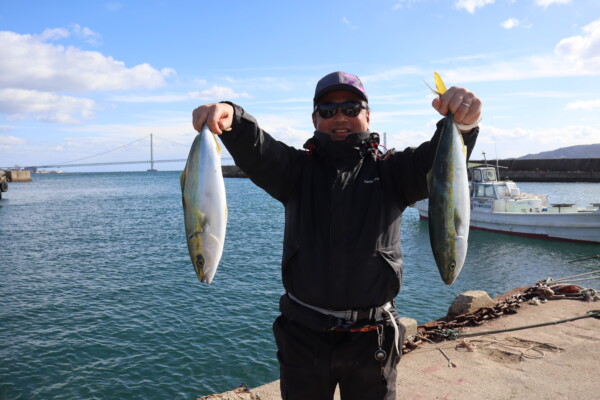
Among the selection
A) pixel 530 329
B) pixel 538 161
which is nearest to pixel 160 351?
pixel 530 329

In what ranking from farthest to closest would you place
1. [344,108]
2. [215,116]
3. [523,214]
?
1. [523,214]
2. [344,108]
3. [215,116]

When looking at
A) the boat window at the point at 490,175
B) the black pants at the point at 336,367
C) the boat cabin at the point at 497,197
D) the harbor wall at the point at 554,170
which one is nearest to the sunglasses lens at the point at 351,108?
the black pants at the point at 336,367

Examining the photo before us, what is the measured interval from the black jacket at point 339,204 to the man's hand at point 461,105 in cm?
18

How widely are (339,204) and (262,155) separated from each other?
59 centimetres

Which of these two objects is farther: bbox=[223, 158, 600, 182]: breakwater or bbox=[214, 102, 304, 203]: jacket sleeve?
bbox=[223, 158, 600, 182]: breakwater

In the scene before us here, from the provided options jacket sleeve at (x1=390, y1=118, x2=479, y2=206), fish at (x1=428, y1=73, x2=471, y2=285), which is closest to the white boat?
jacket sleeve at (x1=390, y1=118, x2=479, y2=206)

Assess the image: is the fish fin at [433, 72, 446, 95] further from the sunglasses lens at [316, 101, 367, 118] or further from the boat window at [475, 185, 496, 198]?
the boat window at [475, 185, 496, 198]

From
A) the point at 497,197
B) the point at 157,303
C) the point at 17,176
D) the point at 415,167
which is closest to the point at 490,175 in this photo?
the point at 497,197

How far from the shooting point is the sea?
883 centimetres

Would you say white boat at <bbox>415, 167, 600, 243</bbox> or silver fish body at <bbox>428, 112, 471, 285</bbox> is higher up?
silver fish body at <bbox>428, 112, 471, 285</bbox>

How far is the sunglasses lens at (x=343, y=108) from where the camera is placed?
2925 mm

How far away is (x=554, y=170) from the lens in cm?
7581

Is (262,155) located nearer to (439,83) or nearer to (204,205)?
(204,205)

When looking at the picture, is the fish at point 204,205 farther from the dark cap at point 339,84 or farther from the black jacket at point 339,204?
the dark cap at point 339,84
